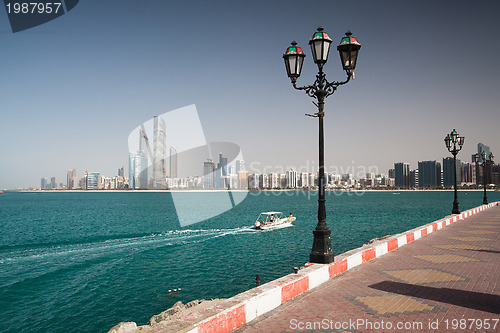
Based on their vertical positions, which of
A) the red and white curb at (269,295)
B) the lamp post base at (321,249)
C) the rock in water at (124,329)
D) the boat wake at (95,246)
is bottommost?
the boat wake at (95,246)

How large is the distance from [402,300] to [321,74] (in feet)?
19.5

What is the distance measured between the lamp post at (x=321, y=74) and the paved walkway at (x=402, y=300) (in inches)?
34.1

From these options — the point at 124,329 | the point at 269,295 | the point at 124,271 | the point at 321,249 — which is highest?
the point at 321,249

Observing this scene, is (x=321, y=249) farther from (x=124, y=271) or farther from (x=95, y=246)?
(x=95, y=246)

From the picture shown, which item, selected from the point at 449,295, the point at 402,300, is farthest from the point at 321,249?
the point at 449,295

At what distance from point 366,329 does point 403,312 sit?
43.0 inches

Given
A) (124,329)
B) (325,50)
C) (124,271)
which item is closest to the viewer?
(325,50)

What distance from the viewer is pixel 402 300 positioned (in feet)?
21.2

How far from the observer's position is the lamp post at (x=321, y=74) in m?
8.75

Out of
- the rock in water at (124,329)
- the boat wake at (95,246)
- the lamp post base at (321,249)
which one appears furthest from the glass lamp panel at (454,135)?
the rock in water at (124,329)

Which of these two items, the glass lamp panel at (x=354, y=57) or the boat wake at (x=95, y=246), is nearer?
the glass lamp panel at (x=354, y=57)

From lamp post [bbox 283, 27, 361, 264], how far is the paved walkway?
0.87m

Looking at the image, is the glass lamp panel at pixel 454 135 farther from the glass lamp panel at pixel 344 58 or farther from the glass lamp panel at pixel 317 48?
the glass lamp panel at pixel 317 48

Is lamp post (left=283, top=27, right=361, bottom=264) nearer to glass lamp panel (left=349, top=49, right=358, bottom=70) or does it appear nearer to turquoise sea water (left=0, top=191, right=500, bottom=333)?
glass lamp panel (left=349, top=49, right=358, bottom=70)
